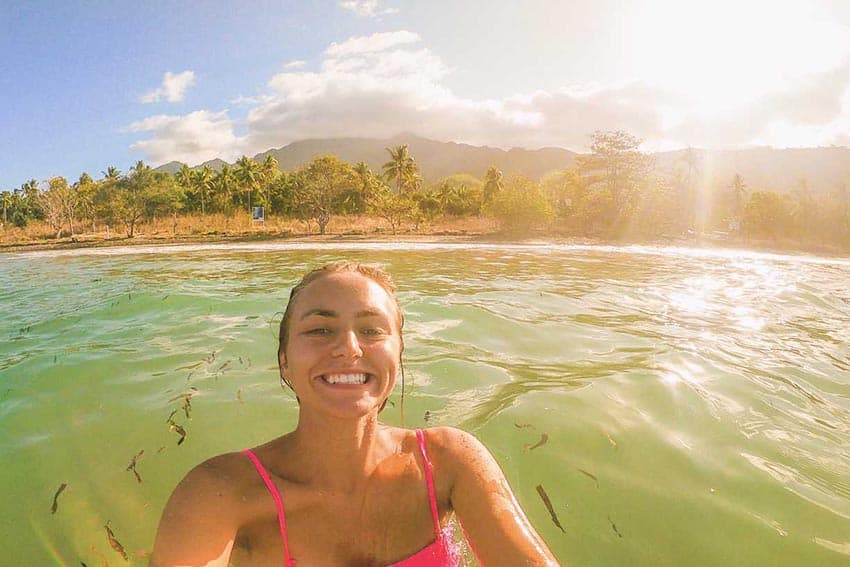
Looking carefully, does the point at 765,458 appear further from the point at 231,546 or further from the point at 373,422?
the point at 231,546

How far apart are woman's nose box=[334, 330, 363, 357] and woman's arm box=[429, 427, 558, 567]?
1.86 feet

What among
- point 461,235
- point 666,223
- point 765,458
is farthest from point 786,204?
point 765,458

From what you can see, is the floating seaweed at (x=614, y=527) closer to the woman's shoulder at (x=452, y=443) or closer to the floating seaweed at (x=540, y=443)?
the floating seaweed at (x=540, y=443)

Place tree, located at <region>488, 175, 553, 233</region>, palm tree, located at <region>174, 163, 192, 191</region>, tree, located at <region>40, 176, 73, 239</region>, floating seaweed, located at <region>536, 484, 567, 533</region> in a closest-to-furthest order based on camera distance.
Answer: floating seaweed, located at <region>536, 484, 567, 533</region>
tree, located at <region>488, 175, 553, 233</region>
tree, located at <region>40, 176, 73, 239</region>
palm tree, located at <region>174, 163, 192, 191</region>

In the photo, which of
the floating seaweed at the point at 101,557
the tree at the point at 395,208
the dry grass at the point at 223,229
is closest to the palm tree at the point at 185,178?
the dry grass at the point at 223,229

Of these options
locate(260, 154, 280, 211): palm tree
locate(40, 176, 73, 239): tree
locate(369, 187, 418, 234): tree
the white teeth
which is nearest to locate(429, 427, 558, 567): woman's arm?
the white teeth

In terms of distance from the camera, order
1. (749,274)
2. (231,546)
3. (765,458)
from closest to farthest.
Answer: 1. (231,546)
2. (765,458)
3. (749,274)

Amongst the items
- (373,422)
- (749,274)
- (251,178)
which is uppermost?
(251,178)

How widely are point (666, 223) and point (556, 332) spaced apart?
1208 inches

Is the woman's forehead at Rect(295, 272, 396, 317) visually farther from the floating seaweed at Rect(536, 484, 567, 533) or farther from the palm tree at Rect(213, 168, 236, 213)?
the palm tree at Rect(213, 168, 236, 213)

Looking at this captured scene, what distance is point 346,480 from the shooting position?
191cm

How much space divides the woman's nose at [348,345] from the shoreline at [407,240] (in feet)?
84.5

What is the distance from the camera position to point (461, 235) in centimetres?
3219

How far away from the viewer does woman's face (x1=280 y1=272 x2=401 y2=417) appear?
5.87 feet
